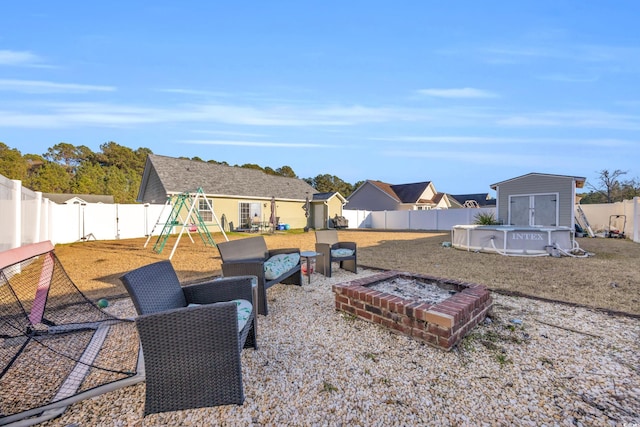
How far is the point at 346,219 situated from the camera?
73.4ft

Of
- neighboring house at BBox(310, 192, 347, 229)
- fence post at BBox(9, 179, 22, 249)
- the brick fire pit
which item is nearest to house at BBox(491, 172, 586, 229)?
neighboring house at BBox(310, 192, 347, 229)

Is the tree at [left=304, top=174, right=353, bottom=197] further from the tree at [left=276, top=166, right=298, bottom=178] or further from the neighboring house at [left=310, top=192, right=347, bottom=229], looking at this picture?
the neighboring house at [left=310, top=192, right=347, bottom=229]

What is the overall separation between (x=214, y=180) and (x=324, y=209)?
8.35 meters

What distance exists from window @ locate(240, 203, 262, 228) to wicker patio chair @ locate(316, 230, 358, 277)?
1238cm

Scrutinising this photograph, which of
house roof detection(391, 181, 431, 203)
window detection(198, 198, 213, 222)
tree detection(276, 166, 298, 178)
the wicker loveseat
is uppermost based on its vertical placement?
tree detection(276, 166, 298, 178)

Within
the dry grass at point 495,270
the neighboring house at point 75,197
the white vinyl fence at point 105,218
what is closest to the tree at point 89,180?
the neighboring house at point 75,197

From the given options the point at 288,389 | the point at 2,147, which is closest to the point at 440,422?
the point at 288,389

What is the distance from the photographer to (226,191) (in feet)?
55.5

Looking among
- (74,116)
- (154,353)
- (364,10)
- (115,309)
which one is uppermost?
(364,10)

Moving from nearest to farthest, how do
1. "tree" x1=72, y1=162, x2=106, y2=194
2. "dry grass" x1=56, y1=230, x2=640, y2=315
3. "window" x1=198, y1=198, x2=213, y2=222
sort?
1. "dry grass" x1=56, y1=230, x2=640, y2=315
2. "window" x1=198, y1=198, x2=213, y2=222
3. "tree" x1=72, y1=162, x2=106, y2=194

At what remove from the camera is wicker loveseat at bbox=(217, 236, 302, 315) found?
11.7 ft

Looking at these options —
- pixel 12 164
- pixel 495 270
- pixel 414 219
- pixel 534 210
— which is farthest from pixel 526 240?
pixel 12 164

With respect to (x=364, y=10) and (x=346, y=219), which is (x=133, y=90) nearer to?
(x=364, y=10)

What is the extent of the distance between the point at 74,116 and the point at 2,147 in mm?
23900
